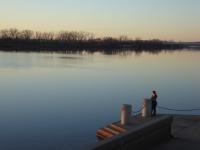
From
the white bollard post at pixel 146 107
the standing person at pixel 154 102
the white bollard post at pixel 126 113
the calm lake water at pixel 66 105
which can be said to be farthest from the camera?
the calm lake water at pixel 66 105

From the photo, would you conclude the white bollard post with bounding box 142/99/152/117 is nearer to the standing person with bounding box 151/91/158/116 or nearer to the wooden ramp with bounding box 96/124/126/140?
the standing person with bounding box 151/91/158/116

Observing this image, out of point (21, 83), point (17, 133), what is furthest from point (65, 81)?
point (17, 133)

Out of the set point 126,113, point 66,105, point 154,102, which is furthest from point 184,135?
point 66,105

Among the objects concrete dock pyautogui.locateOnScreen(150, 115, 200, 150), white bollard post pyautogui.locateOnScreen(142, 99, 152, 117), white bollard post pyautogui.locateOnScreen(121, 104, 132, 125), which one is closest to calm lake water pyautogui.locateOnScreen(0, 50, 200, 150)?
white bollard post pyautogui.locateOnScreen(121, 104, 132, 125)

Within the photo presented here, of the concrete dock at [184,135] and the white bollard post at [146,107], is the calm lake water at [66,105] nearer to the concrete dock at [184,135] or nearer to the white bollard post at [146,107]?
the white bollard post at [146,107]

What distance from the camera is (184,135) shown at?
14.8 m

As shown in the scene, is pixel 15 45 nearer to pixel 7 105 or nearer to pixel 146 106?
pixel 7 105

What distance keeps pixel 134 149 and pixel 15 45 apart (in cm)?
17848

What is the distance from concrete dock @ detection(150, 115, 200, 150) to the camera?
505 inches

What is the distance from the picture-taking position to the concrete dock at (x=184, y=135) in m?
12.8

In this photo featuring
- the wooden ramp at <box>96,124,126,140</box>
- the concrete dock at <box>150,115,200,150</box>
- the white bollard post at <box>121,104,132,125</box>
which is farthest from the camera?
the white bollard post at <box>121,104,132,125</box>

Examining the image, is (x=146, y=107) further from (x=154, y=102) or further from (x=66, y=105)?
(x=66, y=105)

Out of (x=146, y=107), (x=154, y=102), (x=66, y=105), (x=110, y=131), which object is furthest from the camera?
(x=66, y=105)

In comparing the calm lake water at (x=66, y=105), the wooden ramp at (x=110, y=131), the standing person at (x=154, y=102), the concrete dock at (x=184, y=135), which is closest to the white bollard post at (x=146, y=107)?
the standing person at (x=154, y=102)
